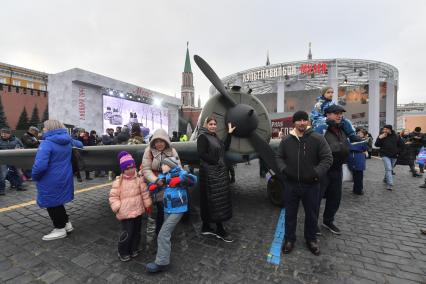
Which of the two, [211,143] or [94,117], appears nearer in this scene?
[211,143]

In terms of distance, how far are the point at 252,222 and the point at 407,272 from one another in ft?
7.08

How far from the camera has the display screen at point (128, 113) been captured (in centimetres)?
2188

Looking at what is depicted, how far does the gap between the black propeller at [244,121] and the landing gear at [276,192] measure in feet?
2.29

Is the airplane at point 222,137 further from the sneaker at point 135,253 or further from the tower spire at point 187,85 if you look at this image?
the tower spire at point 187,85

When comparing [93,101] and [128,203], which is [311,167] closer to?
[128,203]

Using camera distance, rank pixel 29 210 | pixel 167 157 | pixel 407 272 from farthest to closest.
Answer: pixel 29 210 → pixel 167 157 → pixel 407 272

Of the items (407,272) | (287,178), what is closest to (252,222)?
(287,178)

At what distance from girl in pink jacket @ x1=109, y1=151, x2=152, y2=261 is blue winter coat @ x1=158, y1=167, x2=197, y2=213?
1.52 ft

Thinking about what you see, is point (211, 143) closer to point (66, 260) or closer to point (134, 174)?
point (134, 174)

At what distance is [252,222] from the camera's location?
4020mm

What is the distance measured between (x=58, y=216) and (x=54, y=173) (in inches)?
29.4

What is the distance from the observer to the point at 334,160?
134 inches

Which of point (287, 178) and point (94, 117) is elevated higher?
point (94, 117)

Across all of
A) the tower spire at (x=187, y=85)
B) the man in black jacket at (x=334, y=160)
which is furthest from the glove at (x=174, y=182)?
the tower spire at (x=187, y=85)
